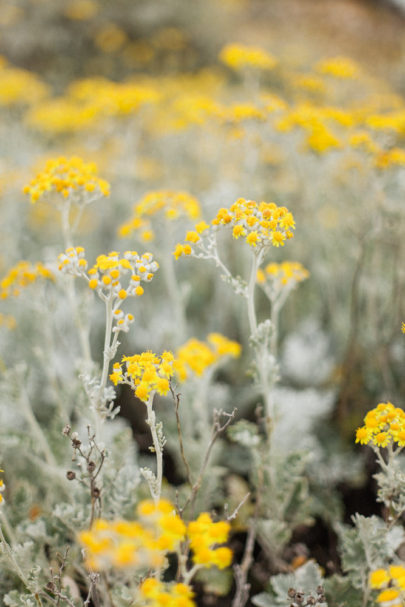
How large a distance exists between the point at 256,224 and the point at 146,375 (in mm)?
483

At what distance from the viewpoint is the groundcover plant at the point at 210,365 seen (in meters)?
1.17

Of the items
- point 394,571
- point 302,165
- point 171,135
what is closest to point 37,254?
point 171,135

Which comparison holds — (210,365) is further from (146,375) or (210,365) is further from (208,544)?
(208,544)

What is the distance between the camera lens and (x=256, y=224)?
1.24m

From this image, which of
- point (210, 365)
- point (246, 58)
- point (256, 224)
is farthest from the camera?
point (246, 58)

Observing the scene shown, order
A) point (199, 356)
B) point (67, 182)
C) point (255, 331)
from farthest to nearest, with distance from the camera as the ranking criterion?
point (199, 356) < point (67, 182) < point (255, 331)

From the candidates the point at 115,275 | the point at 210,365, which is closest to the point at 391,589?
the point at 115,275

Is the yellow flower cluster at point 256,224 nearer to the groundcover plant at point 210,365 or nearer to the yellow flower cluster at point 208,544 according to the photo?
the groundcover plant at point 210,365

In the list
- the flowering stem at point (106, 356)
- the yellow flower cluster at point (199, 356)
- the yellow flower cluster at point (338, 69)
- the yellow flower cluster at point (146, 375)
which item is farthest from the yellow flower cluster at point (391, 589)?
the yellow flower cluster at point (338, 69)

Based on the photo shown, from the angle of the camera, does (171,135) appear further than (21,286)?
Yes

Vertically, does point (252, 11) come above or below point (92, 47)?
above

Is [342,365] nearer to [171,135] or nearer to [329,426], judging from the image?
[329,426]

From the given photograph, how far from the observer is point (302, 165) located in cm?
295

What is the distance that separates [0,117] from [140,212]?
10.7 ft
